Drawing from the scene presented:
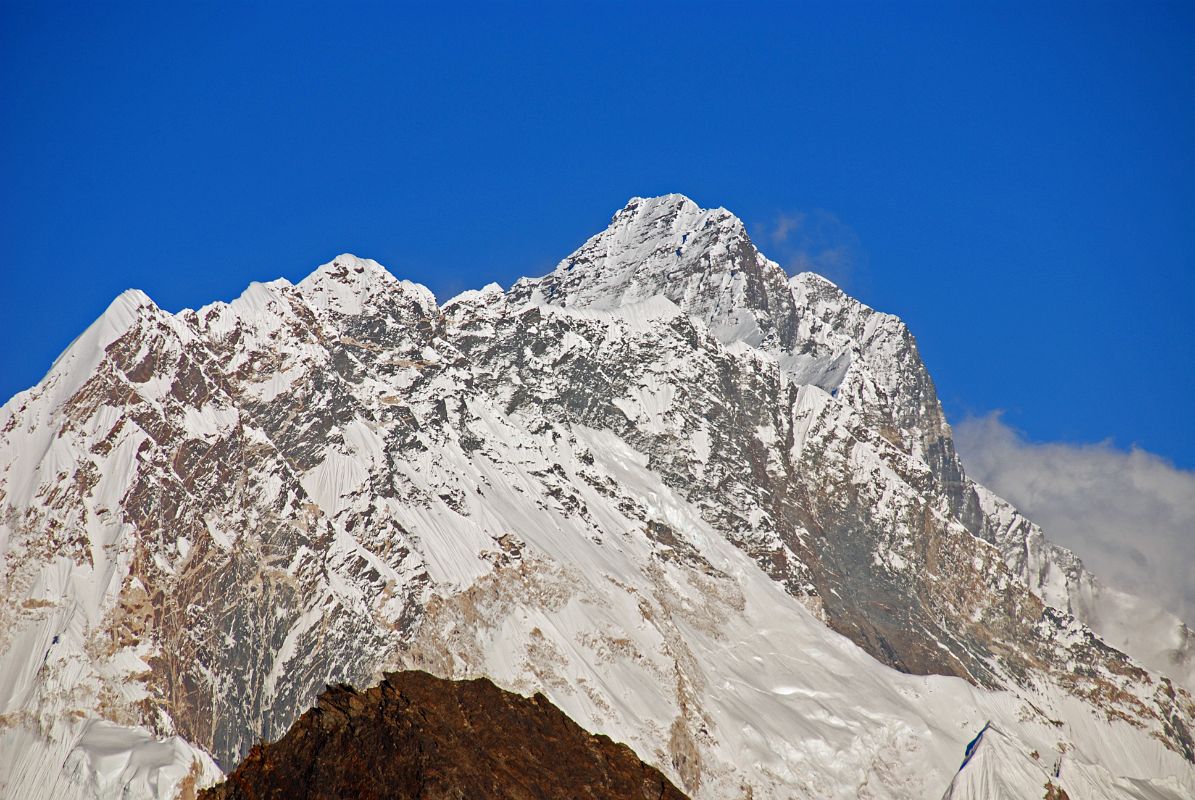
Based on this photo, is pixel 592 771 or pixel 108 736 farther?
pixel 108 736

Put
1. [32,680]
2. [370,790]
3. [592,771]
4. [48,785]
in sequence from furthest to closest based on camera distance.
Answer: [32,680]
[48,785]
[592,771]
[370,790]

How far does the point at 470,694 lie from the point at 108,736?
144 metres

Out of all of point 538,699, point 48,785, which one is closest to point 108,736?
point 48,785

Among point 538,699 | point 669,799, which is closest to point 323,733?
point 538,699

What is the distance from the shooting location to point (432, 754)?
49.4m

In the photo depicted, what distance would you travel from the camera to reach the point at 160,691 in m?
200

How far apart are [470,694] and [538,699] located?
272 centimetres

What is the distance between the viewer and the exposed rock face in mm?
48625

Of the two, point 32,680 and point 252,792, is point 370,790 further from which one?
point 32,680

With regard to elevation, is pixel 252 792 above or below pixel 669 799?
below

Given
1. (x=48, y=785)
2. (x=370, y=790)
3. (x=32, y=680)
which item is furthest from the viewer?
(x=32, y=680)

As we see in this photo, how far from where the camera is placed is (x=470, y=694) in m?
53.8

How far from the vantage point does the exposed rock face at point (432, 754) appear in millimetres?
48625

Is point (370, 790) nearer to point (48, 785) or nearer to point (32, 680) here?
point (48, 785)
